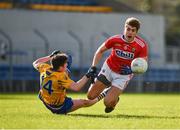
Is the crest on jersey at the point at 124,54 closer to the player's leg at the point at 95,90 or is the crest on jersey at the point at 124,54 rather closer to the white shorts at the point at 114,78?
the white shorts at the point at 114,78

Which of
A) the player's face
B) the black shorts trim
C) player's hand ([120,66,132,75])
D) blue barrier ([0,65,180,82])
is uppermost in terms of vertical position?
the player's face

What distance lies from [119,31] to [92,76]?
26.8 metres

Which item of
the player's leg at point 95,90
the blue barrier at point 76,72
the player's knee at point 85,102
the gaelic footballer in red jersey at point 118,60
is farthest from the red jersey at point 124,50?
the blue barrier at point 76,72

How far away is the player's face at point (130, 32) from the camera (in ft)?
50.6

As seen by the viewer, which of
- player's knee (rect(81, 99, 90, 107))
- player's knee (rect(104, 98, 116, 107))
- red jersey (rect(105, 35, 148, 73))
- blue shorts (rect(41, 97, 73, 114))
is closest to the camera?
blue shorts (rect(41, 97, 73, 114))

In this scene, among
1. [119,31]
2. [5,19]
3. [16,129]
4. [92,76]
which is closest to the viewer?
[16,129]

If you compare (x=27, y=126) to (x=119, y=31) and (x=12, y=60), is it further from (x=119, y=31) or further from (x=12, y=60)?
(x=119, y=31)

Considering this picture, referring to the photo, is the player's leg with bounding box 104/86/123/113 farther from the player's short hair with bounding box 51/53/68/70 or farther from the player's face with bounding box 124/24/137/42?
the player's short hair with bounding box 51/53/68/70

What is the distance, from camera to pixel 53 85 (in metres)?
14.5

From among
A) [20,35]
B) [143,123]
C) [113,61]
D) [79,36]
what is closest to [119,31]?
[79,36]

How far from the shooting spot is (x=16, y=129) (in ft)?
38.5

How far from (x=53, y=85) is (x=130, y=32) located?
213 centimetres

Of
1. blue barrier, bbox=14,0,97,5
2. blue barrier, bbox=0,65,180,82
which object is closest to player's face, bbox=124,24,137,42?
blue barrier, bbox=0,65,180,82

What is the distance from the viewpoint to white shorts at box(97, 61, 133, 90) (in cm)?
1598
